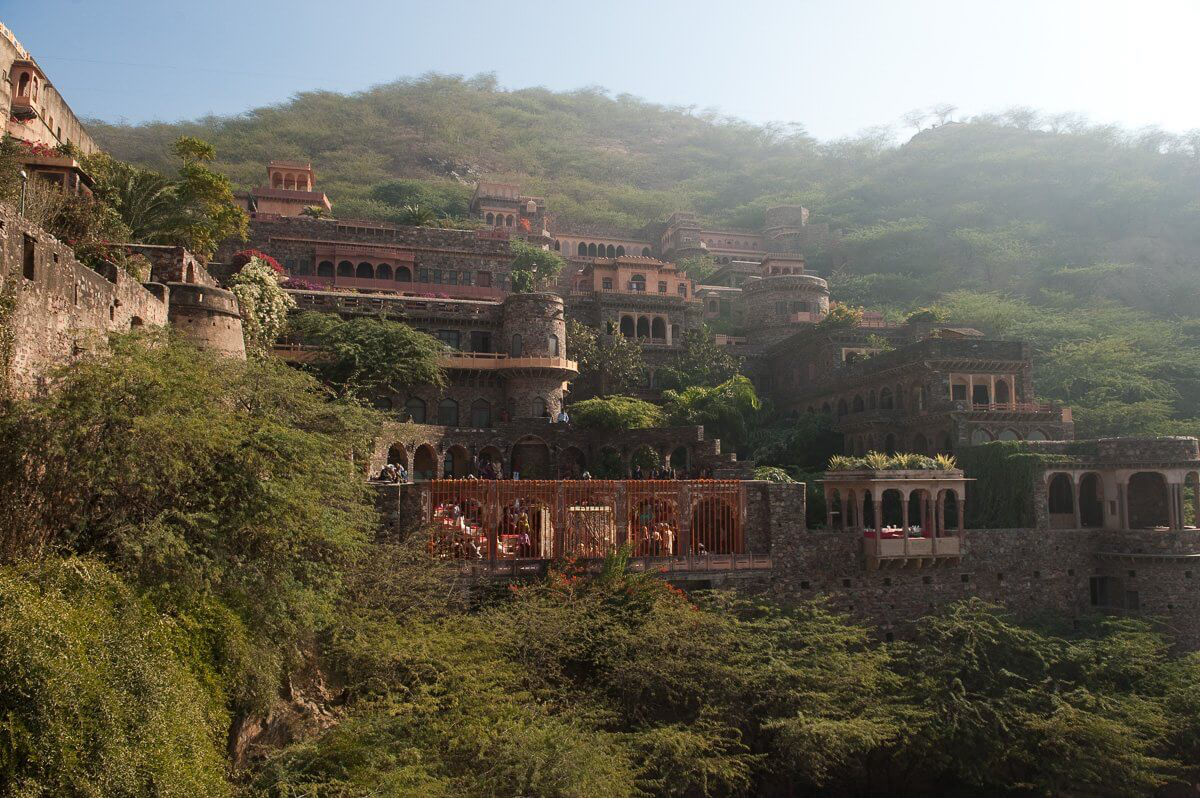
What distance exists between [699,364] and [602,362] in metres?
5.73

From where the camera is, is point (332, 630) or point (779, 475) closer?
point (332, 630)

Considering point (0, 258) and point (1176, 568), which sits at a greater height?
point (0, 258)

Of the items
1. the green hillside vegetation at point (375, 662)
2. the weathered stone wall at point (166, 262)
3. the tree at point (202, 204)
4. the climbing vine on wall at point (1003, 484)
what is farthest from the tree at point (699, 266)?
the weathered stone wall at point (166, 262)

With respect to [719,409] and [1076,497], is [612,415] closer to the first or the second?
[719,409]

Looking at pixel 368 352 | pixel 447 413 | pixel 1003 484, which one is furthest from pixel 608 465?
pixel 1003 484

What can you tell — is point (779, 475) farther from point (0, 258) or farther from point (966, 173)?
point (966, 173)

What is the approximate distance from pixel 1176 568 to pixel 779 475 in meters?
11.3

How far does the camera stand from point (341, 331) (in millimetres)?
32469

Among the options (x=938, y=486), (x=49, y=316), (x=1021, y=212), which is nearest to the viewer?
(x=49, y=316)

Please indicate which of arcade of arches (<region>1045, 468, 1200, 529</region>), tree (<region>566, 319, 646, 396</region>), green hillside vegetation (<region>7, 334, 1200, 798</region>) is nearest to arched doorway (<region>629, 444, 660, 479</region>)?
tree (<region>566, 319, 646, 396</region>)

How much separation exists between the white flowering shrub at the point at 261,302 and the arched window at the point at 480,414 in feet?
26.5

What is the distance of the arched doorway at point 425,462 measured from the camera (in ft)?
104

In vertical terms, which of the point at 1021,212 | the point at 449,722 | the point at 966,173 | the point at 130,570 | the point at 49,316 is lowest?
the point at 449,722

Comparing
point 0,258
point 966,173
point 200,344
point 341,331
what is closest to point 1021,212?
point 966,173
